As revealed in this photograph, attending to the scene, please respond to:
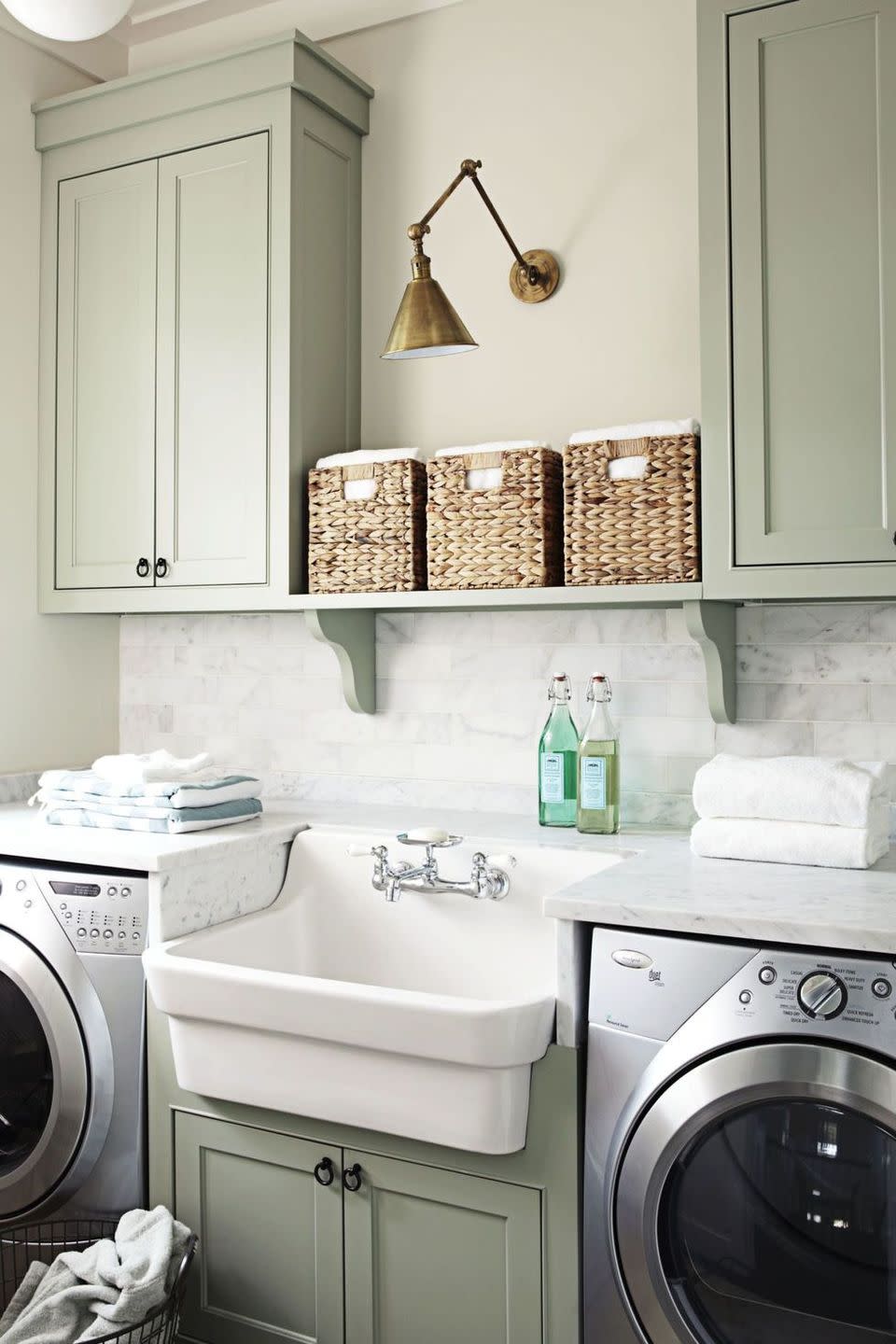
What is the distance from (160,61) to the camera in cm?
303

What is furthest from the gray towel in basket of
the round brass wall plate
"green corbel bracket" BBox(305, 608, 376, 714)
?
the round brass wall plate

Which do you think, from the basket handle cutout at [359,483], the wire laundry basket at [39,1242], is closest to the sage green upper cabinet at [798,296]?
the basket handle cutout at [359,483]

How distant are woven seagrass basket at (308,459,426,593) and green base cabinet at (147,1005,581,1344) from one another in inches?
37.1

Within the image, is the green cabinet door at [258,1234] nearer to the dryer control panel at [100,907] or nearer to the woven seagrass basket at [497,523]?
the dryer control panel at [100,907]

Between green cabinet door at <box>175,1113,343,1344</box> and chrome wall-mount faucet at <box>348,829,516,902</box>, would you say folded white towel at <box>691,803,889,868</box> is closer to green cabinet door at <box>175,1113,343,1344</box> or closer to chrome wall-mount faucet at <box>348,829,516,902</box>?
chrome wall-mount faucet at <box>348,829,516,902</box>

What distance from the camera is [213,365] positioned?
2564 mm

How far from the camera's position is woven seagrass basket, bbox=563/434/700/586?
207 centimetres

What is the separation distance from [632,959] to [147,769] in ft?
3.76

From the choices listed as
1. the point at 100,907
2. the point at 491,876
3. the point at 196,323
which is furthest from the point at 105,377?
the point at 491,876

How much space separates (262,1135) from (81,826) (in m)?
0.76

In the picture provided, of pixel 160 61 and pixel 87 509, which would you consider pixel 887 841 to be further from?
pixel 160 61

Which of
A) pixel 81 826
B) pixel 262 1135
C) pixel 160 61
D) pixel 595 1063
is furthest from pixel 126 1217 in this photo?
pixel 160 61

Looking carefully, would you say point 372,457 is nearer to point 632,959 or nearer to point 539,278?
point 539,278

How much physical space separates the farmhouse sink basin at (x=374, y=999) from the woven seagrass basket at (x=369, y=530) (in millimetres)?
527
